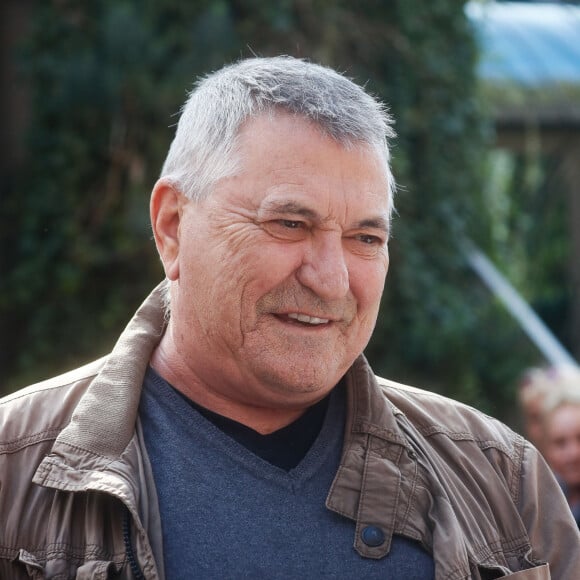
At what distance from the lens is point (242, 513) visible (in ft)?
6.59

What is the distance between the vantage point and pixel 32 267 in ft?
19.2

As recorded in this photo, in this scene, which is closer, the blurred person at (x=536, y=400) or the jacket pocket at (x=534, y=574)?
the jacket pocket at (x=534, y=574)

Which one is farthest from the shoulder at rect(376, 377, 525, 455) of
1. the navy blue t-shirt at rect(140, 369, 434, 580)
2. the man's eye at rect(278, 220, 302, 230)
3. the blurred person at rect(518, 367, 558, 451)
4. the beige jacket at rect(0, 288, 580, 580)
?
the blurred person at rect(518, 367, 558, 451)

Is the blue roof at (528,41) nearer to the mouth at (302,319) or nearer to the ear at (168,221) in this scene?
the ear at (168,221)

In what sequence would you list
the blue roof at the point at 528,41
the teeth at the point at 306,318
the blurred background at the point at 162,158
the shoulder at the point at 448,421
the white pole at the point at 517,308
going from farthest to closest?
1. the blue roof at the point at 528,41
2. the white pole at the point at 517,308
3. the blurred background at the point at 162,158
4. the shoulder at the point at 448,421
5. the teeth at the point at 306,318

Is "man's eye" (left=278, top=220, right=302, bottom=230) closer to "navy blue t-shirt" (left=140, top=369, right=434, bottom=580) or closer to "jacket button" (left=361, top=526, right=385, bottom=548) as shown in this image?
"navy blue t-shirt" (left=140, top=369, right=434, bottom=580)

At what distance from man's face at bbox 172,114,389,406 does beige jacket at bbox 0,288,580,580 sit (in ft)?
0.65

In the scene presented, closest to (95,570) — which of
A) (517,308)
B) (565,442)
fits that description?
(565,442)

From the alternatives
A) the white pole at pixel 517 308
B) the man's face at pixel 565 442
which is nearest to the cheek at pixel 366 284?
the man's face at pixel 565 442

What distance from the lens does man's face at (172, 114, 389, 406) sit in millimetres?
2025

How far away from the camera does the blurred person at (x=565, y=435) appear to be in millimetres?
4047

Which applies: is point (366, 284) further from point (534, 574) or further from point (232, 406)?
Answer: point (534, 574)

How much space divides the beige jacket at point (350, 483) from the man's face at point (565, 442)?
1.82 meters

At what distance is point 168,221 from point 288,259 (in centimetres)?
34
